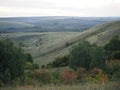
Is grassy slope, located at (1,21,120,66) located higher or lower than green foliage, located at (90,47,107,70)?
lower

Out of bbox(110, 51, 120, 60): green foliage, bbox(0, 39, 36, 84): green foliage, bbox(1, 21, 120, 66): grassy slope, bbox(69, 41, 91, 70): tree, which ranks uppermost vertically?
bbox(0, 39, 36, 84): green foliage

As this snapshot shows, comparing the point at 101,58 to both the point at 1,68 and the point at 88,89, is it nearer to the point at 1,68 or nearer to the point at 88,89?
the point at 1,68

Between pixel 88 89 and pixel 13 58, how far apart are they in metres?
20.1

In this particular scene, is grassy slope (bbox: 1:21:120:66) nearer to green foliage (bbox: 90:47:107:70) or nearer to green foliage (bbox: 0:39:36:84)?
green foliage (bbox: 90:47:107:70)

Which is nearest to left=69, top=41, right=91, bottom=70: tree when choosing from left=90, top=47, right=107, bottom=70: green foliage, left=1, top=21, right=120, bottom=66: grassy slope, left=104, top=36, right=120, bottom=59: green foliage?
left=90, top=47, right=107, bottom=70: green foliage

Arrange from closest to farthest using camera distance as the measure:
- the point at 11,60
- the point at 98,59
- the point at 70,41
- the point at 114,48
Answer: the point at 11,60 → the point at 98,59 → the point at 114,48 → the point at 70,41

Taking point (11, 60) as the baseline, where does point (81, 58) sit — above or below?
below

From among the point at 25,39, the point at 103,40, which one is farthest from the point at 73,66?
the point at 25,39

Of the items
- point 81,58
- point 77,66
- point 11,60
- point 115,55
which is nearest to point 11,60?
point 11,60

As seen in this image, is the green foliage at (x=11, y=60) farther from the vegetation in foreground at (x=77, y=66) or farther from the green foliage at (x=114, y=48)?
the green foliage at (x=114, y=48)

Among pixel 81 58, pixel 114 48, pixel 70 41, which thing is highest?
pixel 81 58

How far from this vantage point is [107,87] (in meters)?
11.4

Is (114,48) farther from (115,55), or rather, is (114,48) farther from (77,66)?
(77,66)

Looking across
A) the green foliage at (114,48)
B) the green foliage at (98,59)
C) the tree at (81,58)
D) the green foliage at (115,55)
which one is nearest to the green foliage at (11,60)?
the green foliage at (98,59)
